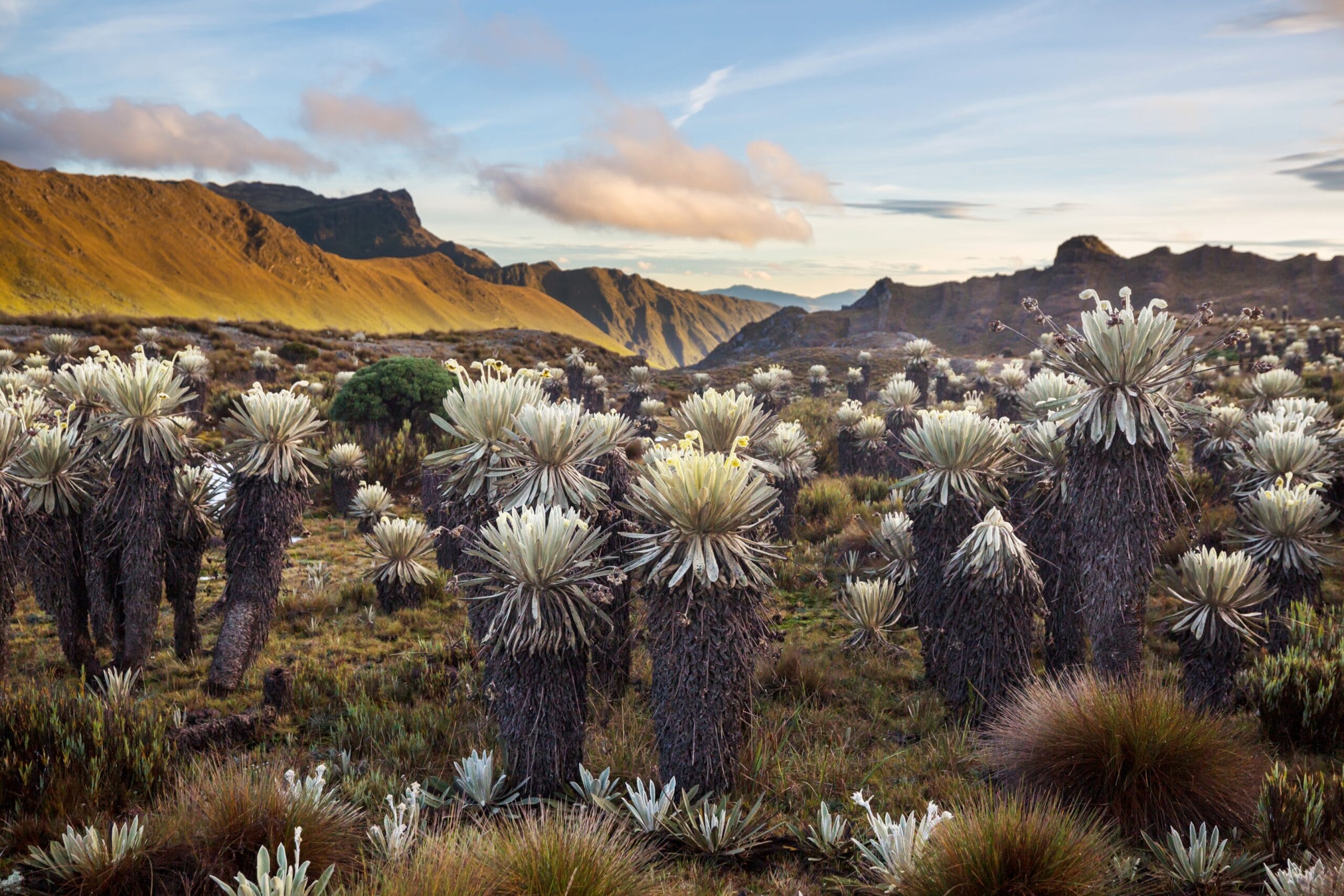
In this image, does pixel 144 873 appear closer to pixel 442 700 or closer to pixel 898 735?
pixel 442 700

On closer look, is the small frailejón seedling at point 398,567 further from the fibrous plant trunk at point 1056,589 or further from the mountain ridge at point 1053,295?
the mountain ridge at point 1053,295

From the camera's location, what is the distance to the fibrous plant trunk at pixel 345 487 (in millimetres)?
11297

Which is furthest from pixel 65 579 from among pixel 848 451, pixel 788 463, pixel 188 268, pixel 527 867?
pixel 188 268

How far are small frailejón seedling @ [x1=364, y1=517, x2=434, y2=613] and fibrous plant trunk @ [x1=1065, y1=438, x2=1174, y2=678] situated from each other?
6.14 m

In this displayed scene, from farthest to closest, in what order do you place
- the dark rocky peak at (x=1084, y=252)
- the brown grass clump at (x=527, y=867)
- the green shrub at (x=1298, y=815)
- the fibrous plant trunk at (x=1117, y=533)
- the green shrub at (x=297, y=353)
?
1. the dark rocky peak at (x=1084, y=252)
2. the green shrub at (x=297, y=353)
3. the fibrous plant trunk at (x=1117, y=533)
4. the green shrub at (x=1298, y=815)
5. the brown grass clump at (x=527, y=867)

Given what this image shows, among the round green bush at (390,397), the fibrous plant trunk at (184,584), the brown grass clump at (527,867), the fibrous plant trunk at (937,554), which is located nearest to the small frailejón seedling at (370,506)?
the fibrous plant trunk at (184,584)

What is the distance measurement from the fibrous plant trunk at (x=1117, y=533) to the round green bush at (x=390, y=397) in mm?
12247

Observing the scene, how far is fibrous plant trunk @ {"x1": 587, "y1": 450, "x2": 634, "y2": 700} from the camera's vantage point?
4.25m

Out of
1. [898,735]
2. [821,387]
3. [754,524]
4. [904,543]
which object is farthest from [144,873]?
[821,387]

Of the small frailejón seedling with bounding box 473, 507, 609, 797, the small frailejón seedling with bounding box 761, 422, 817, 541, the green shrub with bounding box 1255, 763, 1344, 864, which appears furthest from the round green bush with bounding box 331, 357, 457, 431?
the green shrub with bounding box 1255, 763, 1344, 864

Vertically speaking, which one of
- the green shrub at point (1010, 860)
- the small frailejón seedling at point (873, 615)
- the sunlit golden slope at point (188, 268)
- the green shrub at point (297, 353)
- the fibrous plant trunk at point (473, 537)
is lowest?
the small frailejón seedling at point (873, 615)

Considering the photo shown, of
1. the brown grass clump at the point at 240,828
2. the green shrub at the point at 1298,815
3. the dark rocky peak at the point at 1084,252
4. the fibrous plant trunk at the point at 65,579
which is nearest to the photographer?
the brown grass clump at the point at 240,828

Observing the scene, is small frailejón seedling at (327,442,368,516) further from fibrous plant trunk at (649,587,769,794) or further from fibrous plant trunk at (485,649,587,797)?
fibrous plant trunk at (649,587,769,794)

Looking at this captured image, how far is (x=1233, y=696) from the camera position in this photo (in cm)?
502
